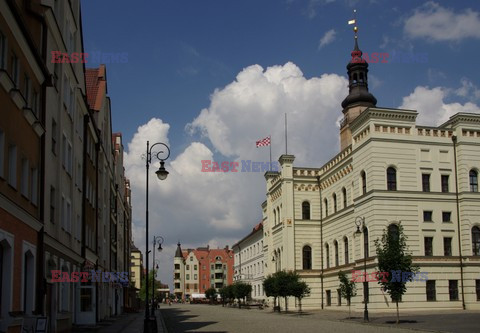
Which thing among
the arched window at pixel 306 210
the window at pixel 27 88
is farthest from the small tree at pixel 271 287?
the window at pixel 27 88

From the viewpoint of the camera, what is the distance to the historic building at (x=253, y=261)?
8606cm

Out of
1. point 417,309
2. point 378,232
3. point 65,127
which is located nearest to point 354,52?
point 378,232

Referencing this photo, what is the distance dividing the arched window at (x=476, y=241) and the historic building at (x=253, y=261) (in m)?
36.3

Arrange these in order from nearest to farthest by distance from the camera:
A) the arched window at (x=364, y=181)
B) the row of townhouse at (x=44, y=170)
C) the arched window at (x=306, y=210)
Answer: the row of townhouse at (x=44, y=170) < the arched window at (x=364, y=181) < the arched window at (x=306, y=210)

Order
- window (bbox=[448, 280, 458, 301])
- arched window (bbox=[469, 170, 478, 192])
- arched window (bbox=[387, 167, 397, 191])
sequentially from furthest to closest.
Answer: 1. arched window (bbox=[469, 170, 478, 192])
2. arched window (bbox=[387, 167, 397, 191])
3. window (bbox=[448, 280, 458, 301])

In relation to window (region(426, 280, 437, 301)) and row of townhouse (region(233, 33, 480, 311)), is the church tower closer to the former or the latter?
row of townhouse (region(233, 33, 480, 311))

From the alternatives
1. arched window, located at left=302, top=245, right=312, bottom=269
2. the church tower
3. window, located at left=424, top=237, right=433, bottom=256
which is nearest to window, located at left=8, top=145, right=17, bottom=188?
window, located at left=424, top=237, right=433, bottom=256

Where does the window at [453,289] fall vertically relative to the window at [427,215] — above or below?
below

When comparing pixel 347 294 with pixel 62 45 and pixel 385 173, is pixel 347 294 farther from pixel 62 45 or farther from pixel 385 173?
pixel 62 45

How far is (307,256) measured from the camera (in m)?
64.3

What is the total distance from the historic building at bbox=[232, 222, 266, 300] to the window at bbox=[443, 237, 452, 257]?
3515 centimetres

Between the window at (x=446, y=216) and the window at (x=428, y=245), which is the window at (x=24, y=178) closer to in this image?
the window at (x=428, y=245)

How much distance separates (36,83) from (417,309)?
3598 cm

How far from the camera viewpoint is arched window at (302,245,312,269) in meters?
64.2
